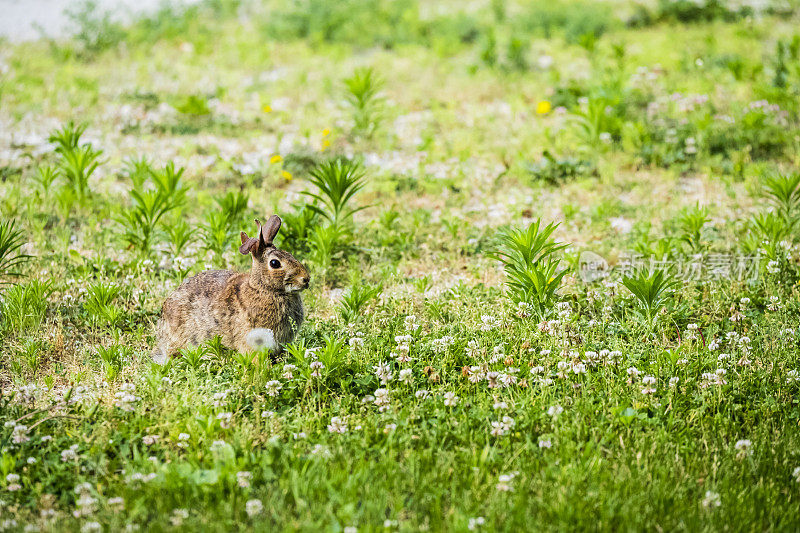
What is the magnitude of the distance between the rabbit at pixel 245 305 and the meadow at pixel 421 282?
143 millimetres

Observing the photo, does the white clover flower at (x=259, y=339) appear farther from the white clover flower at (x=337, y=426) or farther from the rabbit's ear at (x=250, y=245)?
the white clover flower at (x=337, y=426)

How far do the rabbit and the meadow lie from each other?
14cm

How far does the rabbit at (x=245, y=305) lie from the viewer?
5.08 metres

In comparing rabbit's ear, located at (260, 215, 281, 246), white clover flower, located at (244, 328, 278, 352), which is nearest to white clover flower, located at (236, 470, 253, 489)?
white clover flower, located at (244, 328, 278, 352)

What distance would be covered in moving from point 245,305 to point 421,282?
1.65 m

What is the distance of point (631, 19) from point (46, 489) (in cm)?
1231

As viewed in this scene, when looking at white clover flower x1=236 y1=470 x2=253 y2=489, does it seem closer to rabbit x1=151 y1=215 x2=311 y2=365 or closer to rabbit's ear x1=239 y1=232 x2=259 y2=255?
rabbit x1=151 y1=215 x2=311 y2=365

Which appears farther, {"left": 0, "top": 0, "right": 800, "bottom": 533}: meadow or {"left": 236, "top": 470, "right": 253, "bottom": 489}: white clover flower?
{"left": 0, "top": 0, "right": 800, "bottom": 533}: meadow

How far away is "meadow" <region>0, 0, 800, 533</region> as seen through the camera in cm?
403

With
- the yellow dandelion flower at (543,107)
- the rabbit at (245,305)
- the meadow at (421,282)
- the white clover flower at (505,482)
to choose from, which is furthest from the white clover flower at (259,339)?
the yellow dandelion flower at (543,107)

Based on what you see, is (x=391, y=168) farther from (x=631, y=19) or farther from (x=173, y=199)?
(x=631, y=19)

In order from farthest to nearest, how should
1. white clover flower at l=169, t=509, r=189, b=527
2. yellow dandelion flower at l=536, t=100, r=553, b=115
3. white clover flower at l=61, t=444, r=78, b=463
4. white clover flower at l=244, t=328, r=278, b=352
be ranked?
yellow dandelion flower at l=536, t=100, r=553, b=115, white clover flower at l=244, t=328, r=278, b=352, white clover flower at l=61, t=444, r=78, b=463, white clover flower at l=169, t=509, r=189, b=527

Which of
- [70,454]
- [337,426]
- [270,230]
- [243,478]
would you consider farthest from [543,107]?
[70,454]

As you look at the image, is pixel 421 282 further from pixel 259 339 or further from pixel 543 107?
pixel 543 107
